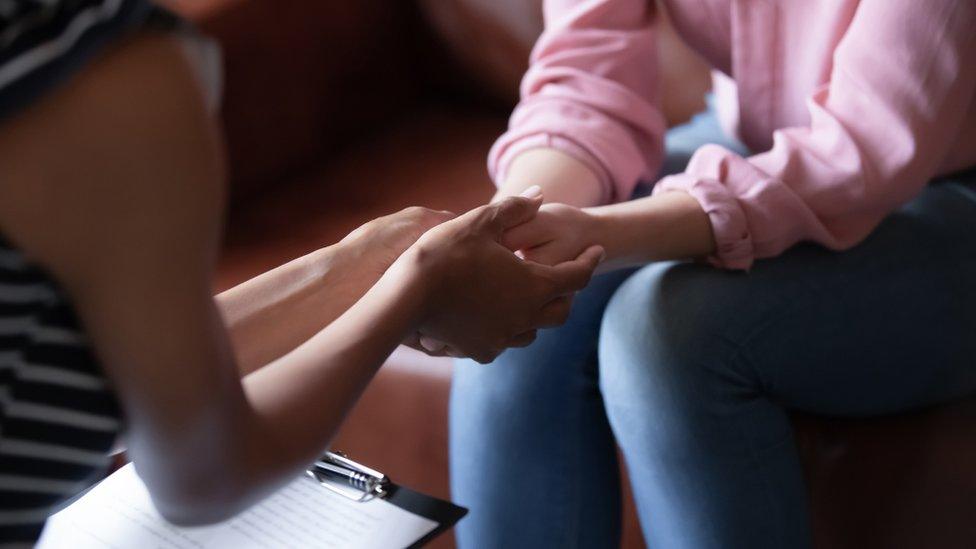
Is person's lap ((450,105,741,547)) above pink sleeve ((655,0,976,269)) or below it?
below

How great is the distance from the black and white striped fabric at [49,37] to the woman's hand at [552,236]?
0.42 m

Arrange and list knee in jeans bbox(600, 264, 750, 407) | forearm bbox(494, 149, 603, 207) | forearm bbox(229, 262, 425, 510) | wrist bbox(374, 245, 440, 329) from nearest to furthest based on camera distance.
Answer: forearm bbox(229, 262, 425, 510)
wrist bbox(374, 245, 440, 329)
knee in jeans bbox(600, 264, 750, 407)
forearm bbox(494, 149, 603, 207)

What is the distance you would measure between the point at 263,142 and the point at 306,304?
574 millimetres

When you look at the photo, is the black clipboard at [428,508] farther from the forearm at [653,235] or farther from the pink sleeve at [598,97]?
the pink sleeve at [598,97]

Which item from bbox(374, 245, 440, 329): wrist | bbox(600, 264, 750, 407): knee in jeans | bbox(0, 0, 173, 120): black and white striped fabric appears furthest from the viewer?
bbox(600, 264, 750, 407): knee in jeans

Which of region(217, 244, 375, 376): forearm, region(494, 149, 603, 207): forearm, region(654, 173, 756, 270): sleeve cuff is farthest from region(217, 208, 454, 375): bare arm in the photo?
region(654, 173, 756, 270): sleeve cuff

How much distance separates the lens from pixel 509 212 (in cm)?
84

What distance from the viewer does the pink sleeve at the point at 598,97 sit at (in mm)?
989

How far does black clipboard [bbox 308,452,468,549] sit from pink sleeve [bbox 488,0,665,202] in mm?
348

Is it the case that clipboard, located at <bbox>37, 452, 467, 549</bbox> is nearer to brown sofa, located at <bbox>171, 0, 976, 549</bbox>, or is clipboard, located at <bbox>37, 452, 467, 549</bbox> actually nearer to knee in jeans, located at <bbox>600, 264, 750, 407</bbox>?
knee in jeans, located at <bbox>600, 264, 750, 407</bbox>

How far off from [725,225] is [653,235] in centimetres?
5

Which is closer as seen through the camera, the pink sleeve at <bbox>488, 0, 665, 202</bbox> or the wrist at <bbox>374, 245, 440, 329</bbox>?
the wrist at <bbox>374, 245, 440, 329</bbox>

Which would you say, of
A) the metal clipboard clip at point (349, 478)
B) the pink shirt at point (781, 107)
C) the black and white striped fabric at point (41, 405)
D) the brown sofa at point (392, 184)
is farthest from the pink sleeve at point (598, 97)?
the black and white striped fabric at point (41, 405)

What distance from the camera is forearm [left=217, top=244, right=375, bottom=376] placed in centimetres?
79
